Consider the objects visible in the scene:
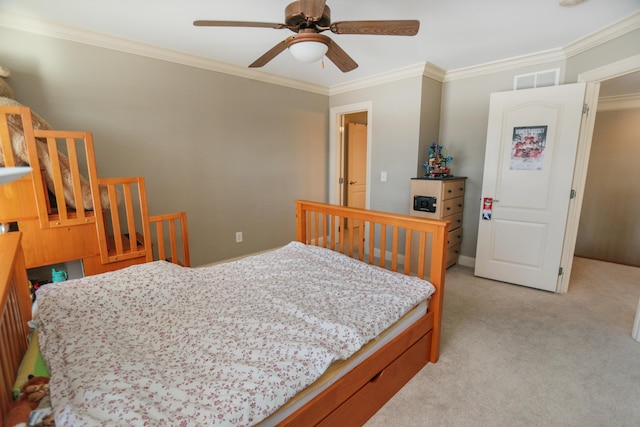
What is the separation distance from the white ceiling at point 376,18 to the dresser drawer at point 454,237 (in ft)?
6.20

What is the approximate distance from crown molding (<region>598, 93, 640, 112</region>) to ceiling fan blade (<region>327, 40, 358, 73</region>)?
4.82m

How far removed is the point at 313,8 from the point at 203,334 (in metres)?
1.61

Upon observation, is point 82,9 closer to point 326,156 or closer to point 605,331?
point 326,156

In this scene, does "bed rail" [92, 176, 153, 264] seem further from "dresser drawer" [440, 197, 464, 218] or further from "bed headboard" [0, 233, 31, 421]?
"dresser drawer" [440, 197, 464, 218]

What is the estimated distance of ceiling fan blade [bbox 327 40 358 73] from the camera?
173 centimetres

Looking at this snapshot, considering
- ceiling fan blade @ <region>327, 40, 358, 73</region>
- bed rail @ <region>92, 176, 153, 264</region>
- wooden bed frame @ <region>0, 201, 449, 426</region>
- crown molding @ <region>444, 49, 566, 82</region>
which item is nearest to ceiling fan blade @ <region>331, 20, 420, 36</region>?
ceiling fan blade @ <region>327, 40, 358, 73</region>

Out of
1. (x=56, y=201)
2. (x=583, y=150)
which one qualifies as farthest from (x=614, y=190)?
(x=56, y=201)

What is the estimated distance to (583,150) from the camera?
2627 millimetres

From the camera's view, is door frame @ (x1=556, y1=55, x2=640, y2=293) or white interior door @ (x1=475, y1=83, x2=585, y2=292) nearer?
door frame @ (x1=556, y1=55, x2=640, y2=293)

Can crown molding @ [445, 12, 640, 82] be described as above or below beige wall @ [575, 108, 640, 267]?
above

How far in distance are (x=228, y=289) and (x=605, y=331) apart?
282 centimetres

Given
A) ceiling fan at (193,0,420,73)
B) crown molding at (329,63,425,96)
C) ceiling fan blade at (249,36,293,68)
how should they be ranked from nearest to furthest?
1. ceiling fan at (193,0,420,73)
2. ceiling fan blade at (249,36,293,68)
3. crown molding at (329,63,425,96)

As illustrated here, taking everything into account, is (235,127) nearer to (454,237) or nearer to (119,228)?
(119,228)

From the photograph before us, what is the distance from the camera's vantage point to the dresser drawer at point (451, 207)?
3.18 m
